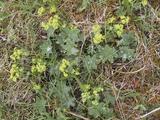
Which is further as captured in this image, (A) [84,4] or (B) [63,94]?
(A) [84,4]

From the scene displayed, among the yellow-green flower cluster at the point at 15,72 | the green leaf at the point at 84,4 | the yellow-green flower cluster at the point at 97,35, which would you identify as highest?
the green leaf at the point at 84,4

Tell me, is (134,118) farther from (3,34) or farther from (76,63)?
(3,34)

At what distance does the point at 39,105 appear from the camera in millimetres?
2930

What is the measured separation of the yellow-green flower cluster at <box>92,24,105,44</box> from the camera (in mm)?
2873

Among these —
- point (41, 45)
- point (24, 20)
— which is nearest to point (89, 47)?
point (41, 45)

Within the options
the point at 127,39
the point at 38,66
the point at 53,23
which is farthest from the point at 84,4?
the point at 38,66

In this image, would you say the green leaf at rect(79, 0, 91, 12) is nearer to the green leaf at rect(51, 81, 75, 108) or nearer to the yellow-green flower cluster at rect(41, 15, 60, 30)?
the yellow-green flower cluster at rect(41, 15, 60, 30)

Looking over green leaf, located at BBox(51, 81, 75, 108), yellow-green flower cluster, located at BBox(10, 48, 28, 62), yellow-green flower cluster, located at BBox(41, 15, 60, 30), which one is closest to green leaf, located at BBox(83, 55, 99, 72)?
green leaf, located at BBox(51, 81, 75, 108)

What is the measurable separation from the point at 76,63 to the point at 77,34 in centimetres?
20

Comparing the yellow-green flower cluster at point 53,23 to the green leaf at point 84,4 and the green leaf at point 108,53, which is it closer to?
the green leaf at point 84,4

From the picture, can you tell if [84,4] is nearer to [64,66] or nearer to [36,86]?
[64,66]

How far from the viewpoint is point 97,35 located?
288cm

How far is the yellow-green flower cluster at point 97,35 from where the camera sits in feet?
9.43

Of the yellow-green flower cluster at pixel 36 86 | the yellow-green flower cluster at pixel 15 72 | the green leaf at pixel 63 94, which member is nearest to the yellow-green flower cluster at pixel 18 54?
the yellow-green flower cluster at pixel 15 72
